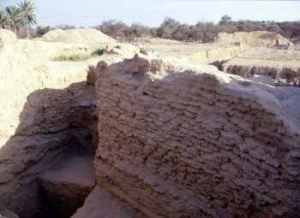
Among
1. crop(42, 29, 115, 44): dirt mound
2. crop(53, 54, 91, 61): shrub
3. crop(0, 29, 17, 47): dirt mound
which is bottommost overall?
crop(53, 54, 91, 61): shrub

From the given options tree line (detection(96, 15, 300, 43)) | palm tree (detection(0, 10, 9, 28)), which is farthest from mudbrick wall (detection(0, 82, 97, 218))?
tree line (detection(96, 15, 300, 43))

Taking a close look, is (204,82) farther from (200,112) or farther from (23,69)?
(23,69)

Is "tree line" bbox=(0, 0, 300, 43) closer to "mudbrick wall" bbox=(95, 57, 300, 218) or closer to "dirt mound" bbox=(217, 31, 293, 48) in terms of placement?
"dirt mound" bbox=(217, 31, 293, 48)

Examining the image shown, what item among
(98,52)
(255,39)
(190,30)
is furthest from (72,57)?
(190,30)

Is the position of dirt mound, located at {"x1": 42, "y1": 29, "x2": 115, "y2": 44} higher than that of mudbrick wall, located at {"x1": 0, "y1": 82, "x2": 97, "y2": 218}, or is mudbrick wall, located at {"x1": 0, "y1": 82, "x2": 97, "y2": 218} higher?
dirt mound, located at {"x1": 42, "y1": 29, "x2": 115, "y2": 44}

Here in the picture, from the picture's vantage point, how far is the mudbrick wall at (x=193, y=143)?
516 centimetres

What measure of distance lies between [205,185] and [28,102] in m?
4.91

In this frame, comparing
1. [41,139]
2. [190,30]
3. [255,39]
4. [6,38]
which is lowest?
[41,139]

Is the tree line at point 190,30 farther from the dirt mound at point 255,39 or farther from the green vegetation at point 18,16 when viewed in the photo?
the green vegetation at point 18,16

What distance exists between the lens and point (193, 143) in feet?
20.0

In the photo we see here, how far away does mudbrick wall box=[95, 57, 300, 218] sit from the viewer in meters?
5.16

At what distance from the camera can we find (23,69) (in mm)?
9469

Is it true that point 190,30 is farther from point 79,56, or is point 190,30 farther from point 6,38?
point 6,38

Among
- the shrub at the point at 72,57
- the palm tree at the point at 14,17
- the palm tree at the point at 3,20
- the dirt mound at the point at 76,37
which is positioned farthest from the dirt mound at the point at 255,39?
the shrub at the point at 72,57
